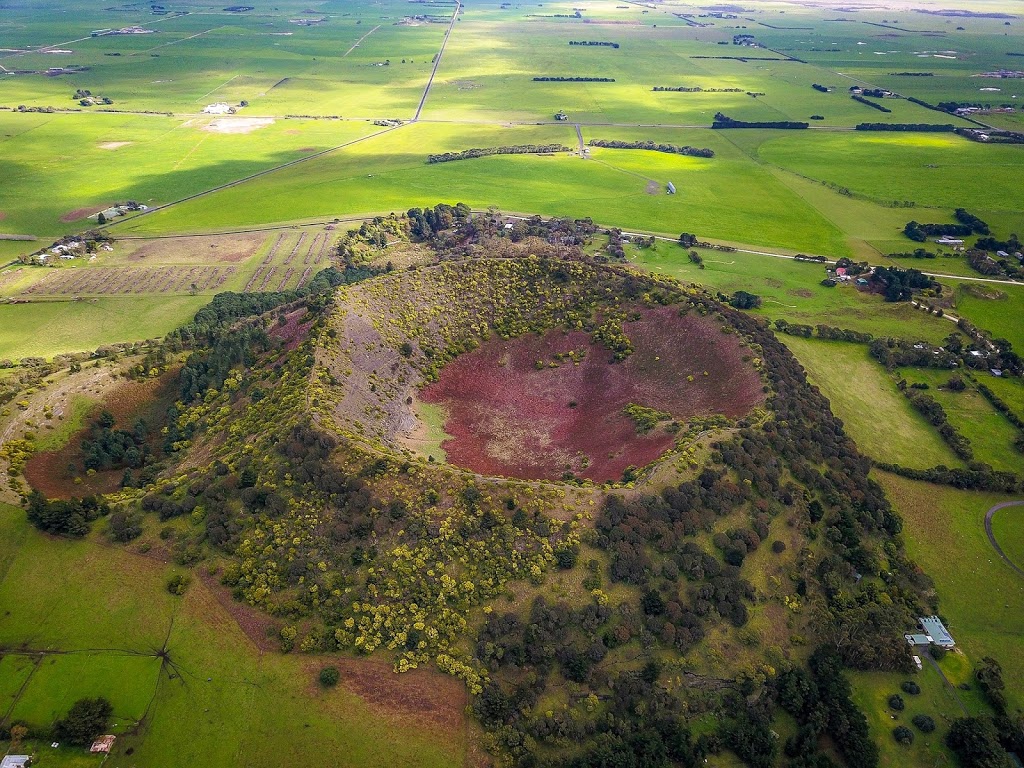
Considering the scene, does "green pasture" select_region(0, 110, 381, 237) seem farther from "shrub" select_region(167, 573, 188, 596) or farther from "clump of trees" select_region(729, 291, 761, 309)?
"clump of trees" select_region(729, 291, 761, 309)

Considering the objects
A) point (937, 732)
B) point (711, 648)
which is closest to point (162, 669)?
point (711, 648)

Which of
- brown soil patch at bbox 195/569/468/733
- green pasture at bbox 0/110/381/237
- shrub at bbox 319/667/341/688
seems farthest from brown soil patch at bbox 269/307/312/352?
green pasture at bbox 0/110/381/237

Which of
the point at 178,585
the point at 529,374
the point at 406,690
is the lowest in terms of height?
the point at 406,690

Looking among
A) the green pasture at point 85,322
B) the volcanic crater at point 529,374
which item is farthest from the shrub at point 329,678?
the green pasture at point 85,322

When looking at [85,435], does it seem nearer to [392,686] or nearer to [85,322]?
[85,322]

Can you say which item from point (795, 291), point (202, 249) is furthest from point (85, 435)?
point (795, 291)

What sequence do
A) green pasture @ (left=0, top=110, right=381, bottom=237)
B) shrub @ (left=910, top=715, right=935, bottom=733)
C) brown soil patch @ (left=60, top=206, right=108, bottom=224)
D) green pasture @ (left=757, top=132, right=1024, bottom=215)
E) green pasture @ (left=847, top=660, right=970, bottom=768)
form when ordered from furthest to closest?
green pasture @ (left=757, top=132, right=1024, bottom=215) < green pasture @ (left=0, top=110, right=381, bottom=237) < brown soil patch @ (left=60, top=206, right=108, bottom=224) < shrub @ (left=910, top=715, right=935, bottom=733) < green pasture @ (left=847, top=660, right=970, bottom=768)
